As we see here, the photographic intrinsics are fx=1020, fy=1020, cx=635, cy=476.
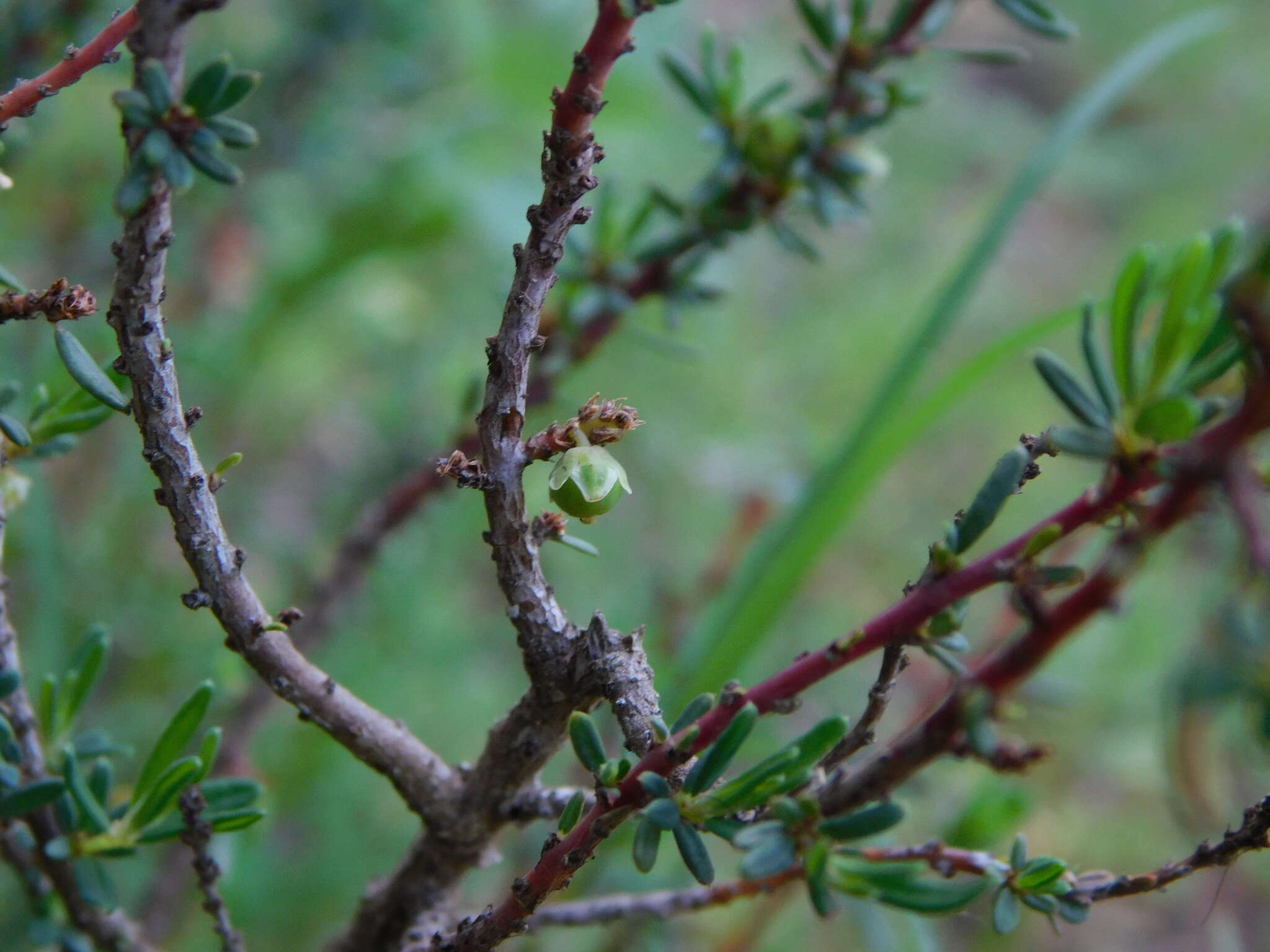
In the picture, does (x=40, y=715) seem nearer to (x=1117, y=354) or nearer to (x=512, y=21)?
(x=1117, y=354)

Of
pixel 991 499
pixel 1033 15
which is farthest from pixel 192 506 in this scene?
pixel 1033 15

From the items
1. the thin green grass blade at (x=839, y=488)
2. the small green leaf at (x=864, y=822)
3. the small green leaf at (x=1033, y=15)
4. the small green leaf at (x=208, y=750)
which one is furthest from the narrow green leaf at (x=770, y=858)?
the small green leaf at (x=1033, y=15)

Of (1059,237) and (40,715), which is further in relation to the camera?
(1059,237)

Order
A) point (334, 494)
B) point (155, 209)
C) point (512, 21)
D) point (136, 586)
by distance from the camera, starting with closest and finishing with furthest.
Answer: point (155, 209) → point (136, 586) → point (334, 494) → point (512, 21)

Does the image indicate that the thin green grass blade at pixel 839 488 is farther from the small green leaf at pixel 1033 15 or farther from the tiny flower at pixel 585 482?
the tiny flower at pixel 585 482

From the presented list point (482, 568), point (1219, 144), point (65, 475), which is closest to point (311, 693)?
point (65, 475)

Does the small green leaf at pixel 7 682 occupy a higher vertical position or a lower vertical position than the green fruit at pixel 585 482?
higher
